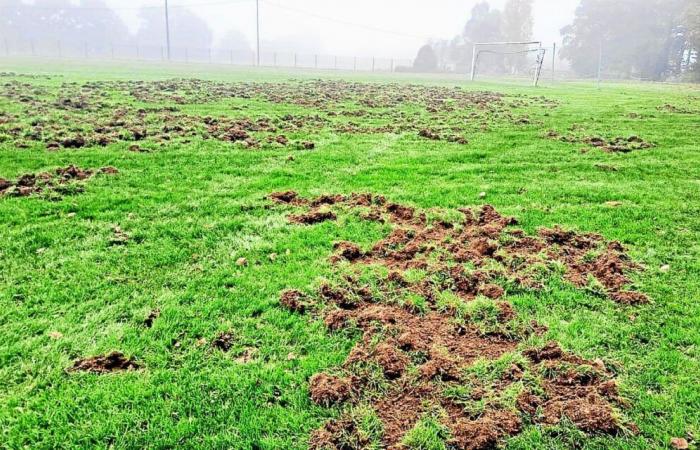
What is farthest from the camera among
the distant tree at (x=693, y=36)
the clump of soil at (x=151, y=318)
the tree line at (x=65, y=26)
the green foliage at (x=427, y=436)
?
the tree line at (x=65, y=26)

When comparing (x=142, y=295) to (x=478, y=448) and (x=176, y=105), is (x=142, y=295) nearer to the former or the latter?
(x=478, y=448)

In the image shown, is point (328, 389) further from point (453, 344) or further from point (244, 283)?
point (244, 283)

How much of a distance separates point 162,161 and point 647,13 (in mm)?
106796

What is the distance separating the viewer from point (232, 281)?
5.35 m

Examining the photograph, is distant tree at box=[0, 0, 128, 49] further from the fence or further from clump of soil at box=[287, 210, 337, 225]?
clump of soil at box=[287, 210, 337, 225]

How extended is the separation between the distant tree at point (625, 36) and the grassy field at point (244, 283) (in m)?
85.5

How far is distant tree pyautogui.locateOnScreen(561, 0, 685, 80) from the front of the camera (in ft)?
261

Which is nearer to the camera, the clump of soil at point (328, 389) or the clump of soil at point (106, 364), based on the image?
the clump of soil at point (328, 389)

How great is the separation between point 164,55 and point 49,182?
6480 inches

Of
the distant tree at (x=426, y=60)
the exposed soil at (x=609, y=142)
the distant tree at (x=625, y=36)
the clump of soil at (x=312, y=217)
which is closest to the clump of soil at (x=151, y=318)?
the clump of soil at (x=312, y=217)

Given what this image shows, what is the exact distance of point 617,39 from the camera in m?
91.3

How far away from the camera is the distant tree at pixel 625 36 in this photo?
7962 centimetres

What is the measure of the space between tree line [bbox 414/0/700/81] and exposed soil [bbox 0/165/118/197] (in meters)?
74.8

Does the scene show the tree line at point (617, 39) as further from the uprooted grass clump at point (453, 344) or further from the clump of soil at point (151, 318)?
the clump of soil at point (151, 318)
